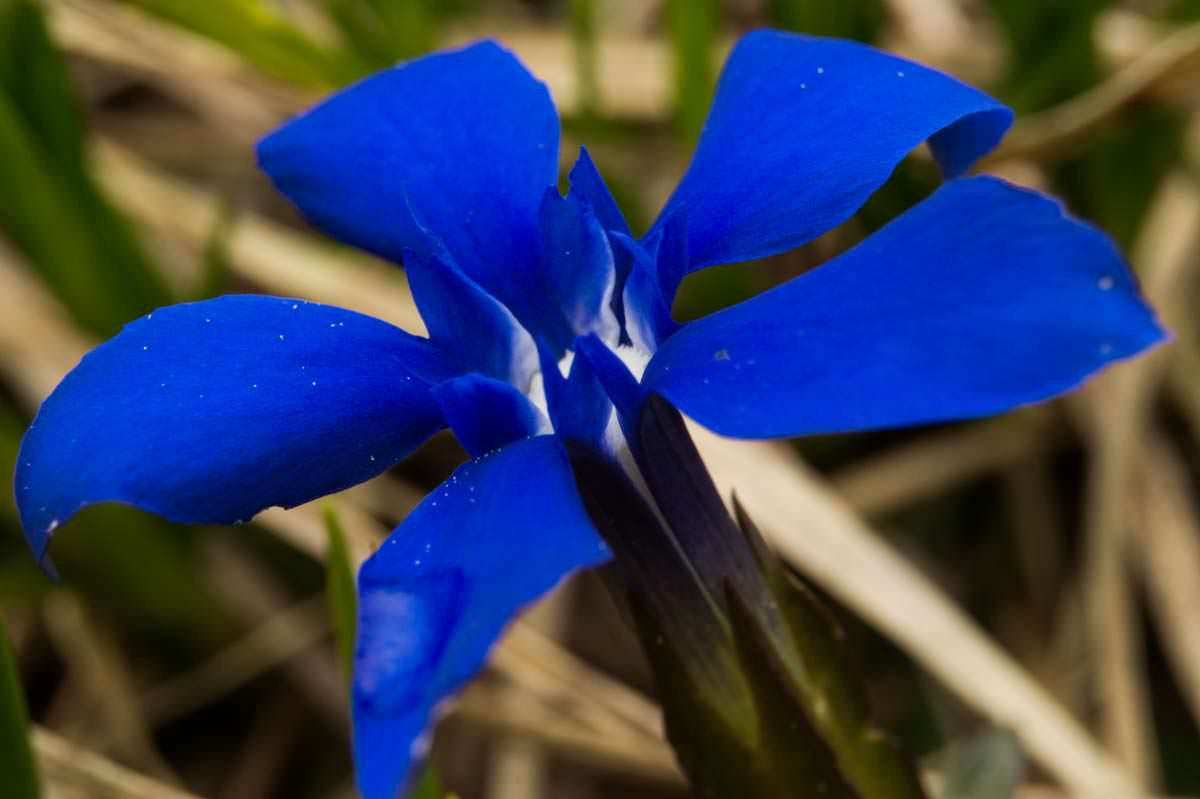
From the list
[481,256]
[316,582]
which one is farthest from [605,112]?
[481,256]

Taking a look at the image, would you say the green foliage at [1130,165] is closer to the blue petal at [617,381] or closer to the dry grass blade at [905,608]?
the dry grass blade at [905,608]

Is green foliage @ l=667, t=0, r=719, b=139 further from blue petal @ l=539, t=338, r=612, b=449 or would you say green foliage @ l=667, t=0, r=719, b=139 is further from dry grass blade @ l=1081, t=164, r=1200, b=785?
blue petal @ l=539, t=338, r=612, b=449

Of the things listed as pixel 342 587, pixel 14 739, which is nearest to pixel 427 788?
pixel 342 587

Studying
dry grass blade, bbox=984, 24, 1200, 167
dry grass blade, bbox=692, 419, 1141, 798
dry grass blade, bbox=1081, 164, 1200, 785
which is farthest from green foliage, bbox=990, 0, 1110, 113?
dry grass blade, bbox=692, 419, 1141, 798

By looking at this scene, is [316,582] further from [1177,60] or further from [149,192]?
[1177,60]

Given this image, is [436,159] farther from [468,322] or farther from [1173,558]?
[1173,558]
